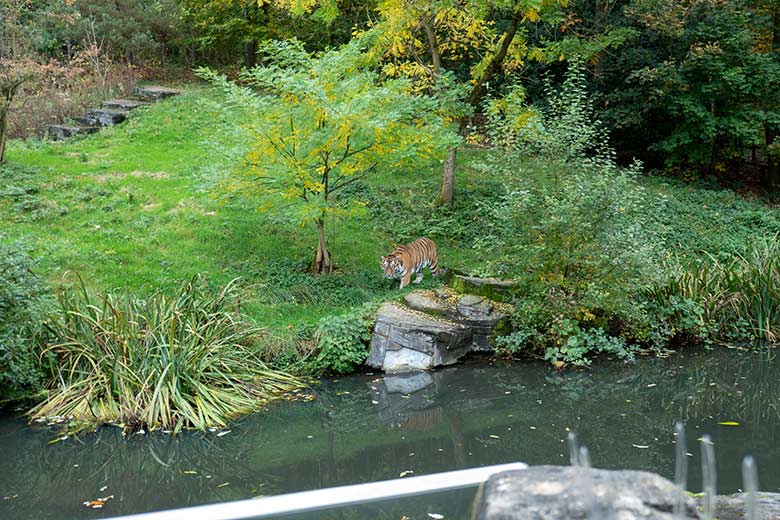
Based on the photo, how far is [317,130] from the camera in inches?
408

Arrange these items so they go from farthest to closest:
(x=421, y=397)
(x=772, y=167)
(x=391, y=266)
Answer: (x=772, y=167) < (x=391, y=266) < (x=421, y=397)

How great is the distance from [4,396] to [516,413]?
5585mm

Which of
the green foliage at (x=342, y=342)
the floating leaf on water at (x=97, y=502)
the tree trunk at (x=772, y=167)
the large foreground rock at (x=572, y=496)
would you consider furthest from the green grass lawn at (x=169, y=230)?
the tree trunk at (x=772, y=167)

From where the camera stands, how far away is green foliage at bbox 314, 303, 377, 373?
29.2 feet

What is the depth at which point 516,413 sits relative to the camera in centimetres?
778

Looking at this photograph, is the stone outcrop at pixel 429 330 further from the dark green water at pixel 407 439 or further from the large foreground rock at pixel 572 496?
the large foreground rock at pixel 572 496

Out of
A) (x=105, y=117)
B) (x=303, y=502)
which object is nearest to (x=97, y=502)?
(x=303, y=502)

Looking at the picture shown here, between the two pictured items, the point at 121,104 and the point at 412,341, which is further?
the point at 121,104

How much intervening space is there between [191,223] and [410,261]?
158 inches

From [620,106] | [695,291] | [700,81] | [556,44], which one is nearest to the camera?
[695,291]

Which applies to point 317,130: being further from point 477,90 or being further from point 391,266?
point 477,90

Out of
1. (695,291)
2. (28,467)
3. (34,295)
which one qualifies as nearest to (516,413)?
(695,291)

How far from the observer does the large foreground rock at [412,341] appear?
9.20 meters

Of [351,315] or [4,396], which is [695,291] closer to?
[351,315]
